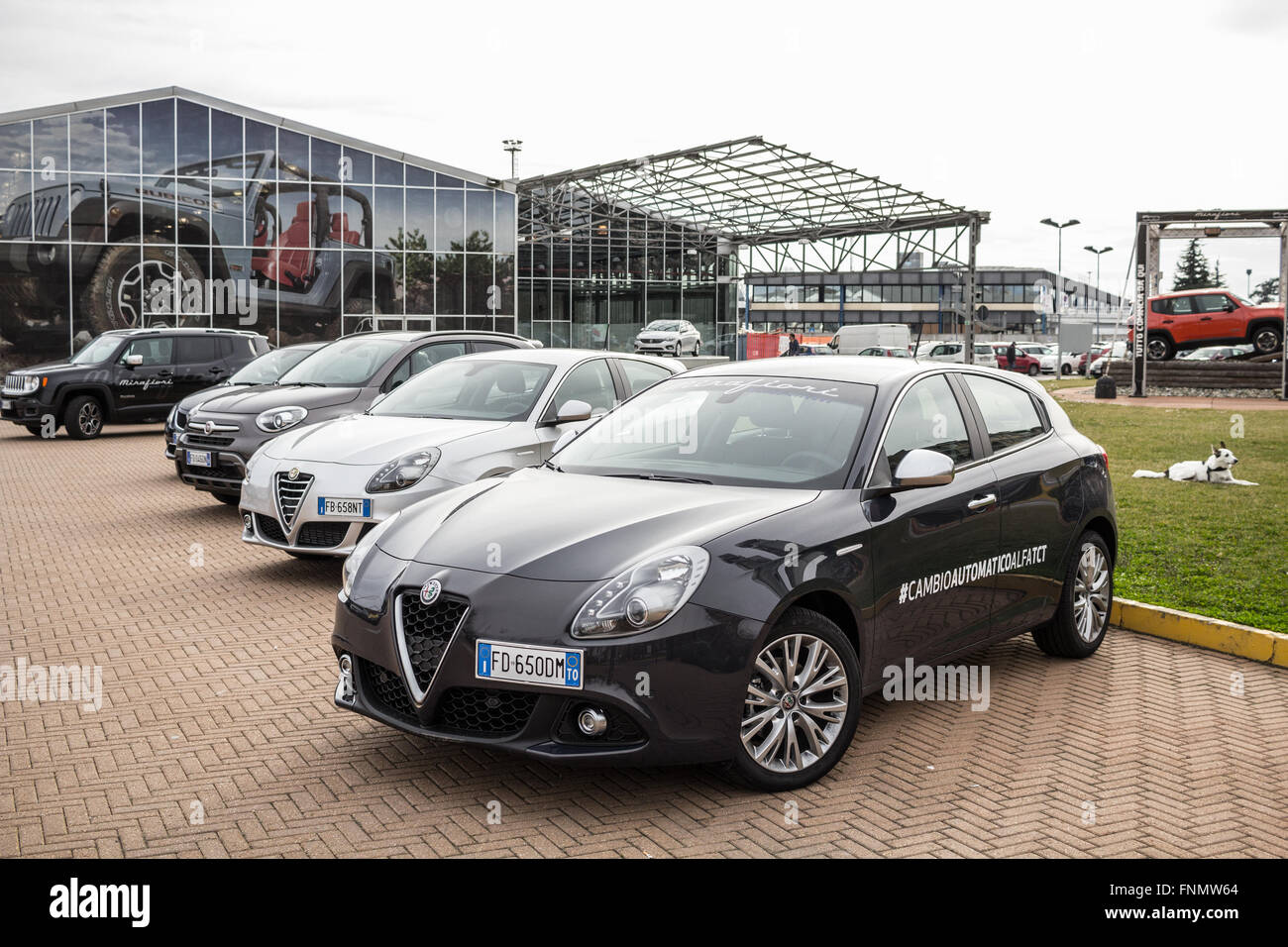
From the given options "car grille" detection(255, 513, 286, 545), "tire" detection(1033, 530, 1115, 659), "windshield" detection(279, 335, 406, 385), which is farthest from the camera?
"windshield" detection(279, 335, 406, 385)

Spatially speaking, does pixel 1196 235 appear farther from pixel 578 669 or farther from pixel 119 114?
pixel 578 669

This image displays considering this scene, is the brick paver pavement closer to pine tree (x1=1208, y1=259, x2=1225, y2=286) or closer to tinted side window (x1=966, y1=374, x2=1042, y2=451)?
tinted side window (x1=966, y1=374, x2=1042, y2=451)

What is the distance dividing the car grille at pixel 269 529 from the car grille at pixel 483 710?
4.39 meters

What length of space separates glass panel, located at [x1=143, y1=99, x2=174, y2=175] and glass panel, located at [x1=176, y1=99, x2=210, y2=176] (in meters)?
0.29

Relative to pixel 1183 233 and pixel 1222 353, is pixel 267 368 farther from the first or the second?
pixel 1222 353

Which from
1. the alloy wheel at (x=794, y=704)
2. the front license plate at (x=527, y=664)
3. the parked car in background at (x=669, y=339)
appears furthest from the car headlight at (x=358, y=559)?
the parked car in background at (x=669, y=339)

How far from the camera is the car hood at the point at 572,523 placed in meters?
4.44

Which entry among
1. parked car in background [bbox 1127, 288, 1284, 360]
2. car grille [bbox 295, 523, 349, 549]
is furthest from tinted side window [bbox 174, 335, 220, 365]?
parked car in background [bbox 1127, 288, 1284, 360]

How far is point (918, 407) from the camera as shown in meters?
5.68

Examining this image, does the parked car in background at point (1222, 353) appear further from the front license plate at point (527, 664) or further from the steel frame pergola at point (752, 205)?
the front license plate at point (527, 664)

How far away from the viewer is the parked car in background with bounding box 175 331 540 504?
37.7 feet
